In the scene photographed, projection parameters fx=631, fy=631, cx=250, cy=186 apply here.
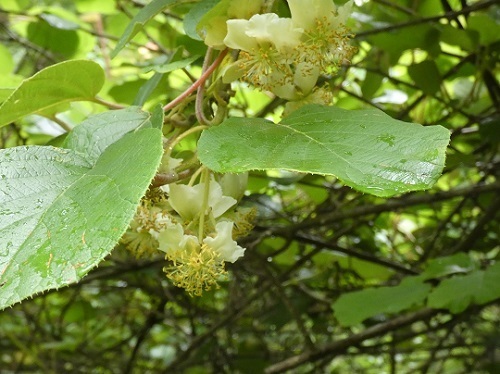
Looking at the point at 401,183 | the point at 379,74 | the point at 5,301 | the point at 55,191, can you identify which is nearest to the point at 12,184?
the point at 55,191

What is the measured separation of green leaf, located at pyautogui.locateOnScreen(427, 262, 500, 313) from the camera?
1142 mm

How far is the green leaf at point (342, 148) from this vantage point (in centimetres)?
54

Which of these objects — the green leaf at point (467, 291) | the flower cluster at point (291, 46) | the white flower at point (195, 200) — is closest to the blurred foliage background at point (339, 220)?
the green leaf at point (467, 291)

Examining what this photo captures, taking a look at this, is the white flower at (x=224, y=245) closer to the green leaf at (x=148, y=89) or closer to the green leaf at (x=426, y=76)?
the green leaf at (x=148, y=89)

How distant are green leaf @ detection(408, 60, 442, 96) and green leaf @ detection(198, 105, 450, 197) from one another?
0.70 metres

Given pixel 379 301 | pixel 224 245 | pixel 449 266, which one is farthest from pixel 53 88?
pixel 449 266

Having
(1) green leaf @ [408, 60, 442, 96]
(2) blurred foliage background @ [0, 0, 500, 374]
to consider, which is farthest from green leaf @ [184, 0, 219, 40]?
(1) green leaf @ [408, 60, 442, 96]

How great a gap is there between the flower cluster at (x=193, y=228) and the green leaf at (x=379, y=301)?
0.54 metres

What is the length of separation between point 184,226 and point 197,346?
3.28 ft

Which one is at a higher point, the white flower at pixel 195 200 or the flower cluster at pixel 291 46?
the flower cluster at pixel 291 46

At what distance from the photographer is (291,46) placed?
0.74 meters

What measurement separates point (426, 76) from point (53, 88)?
86 centimetres

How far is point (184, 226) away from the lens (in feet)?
2.49

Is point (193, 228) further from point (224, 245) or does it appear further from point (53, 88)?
point (53, 88)
